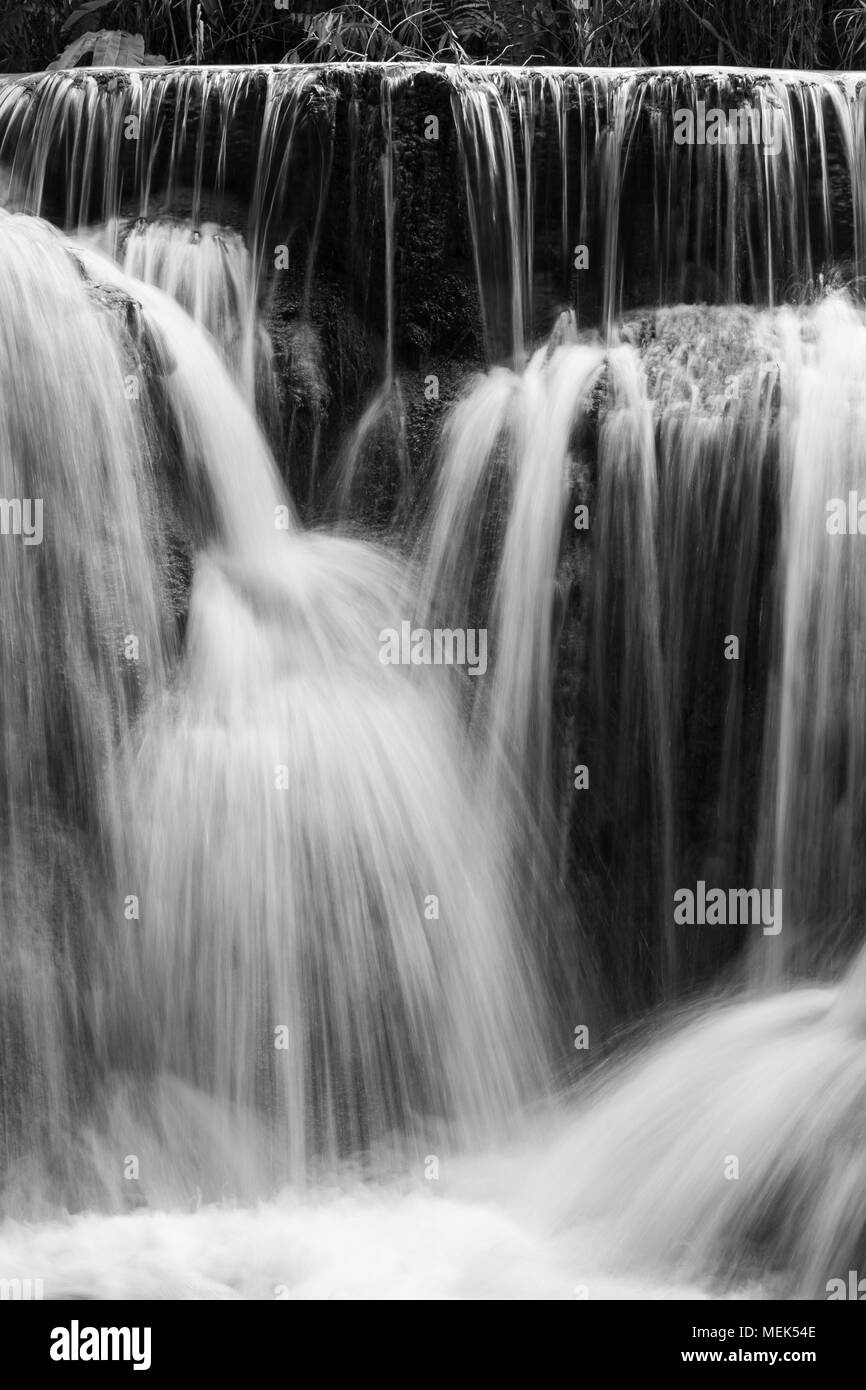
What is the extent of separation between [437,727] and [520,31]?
4370 millimetres

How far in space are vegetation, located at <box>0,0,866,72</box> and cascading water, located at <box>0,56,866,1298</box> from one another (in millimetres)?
1690

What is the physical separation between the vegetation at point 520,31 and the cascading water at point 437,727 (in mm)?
1690

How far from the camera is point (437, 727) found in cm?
598

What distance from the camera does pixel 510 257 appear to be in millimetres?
6598

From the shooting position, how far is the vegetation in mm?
8008

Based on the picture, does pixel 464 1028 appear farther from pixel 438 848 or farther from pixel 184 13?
pixel 184 13

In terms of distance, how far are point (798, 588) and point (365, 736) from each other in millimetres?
1822

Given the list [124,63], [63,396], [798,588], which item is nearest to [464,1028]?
[798,588]
